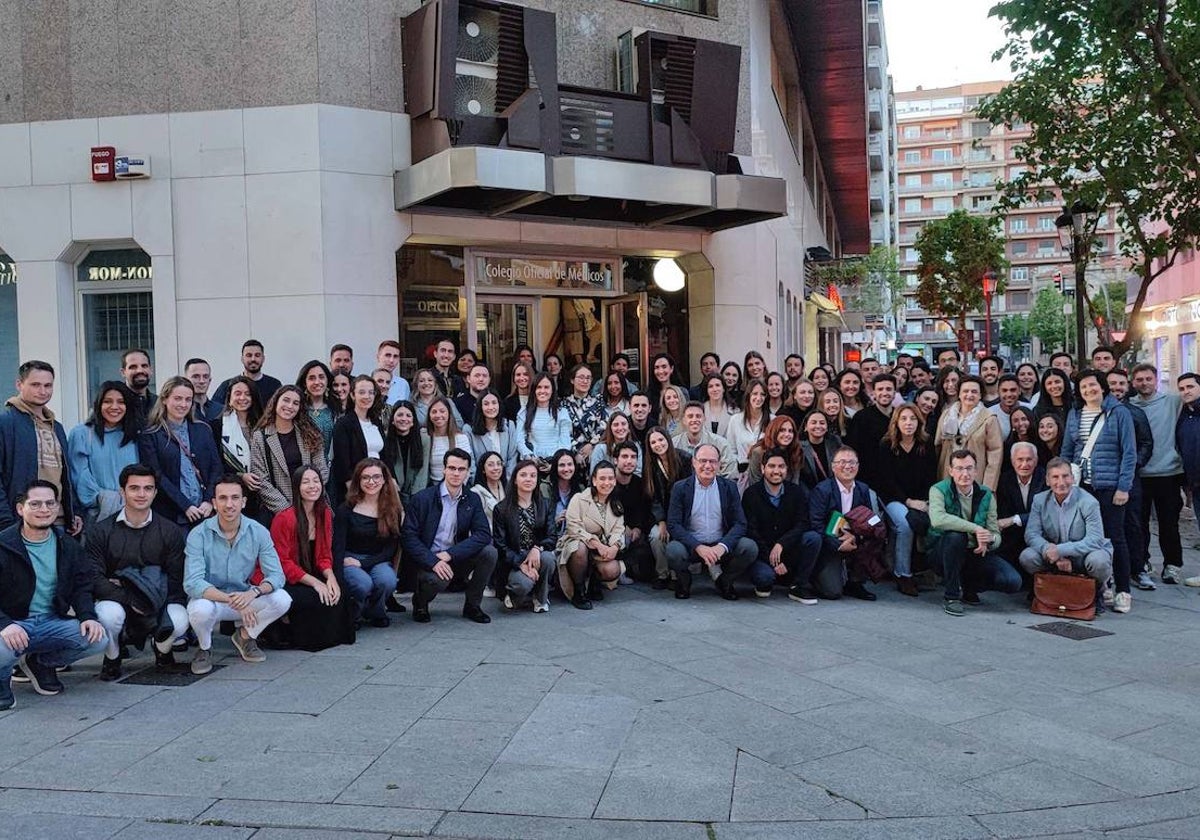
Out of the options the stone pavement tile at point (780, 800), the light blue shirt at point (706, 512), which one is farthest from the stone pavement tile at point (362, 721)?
the light blue shirt at point (706, 512)

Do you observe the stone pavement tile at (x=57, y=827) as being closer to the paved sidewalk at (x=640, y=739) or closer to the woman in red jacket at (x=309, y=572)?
the paved sidewalk at (x=640, y=739)

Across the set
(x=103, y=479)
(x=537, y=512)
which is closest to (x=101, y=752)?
(x=103, y=479)

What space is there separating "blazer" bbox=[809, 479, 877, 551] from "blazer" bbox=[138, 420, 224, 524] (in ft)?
16.1

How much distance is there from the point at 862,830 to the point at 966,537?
4756 millimetres

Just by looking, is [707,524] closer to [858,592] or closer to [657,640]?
[858,592]

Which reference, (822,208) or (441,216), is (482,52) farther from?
(822,208)

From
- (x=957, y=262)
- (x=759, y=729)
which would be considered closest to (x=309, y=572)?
(x=759, y=729)

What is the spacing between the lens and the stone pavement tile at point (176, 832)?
14.2 feet

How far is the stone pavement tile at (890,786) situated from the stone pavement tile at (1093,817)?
0.42 ft

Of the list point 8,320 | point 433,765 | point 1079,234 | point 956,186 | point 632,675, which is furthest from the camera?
point 956,186

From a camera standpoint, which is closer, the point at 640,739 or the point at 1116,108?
the point at 640,739

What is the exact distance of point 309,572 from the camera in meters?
7.56

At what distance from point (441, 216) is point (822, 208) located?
974 inches

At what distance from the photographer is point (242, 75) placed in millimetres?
12266
